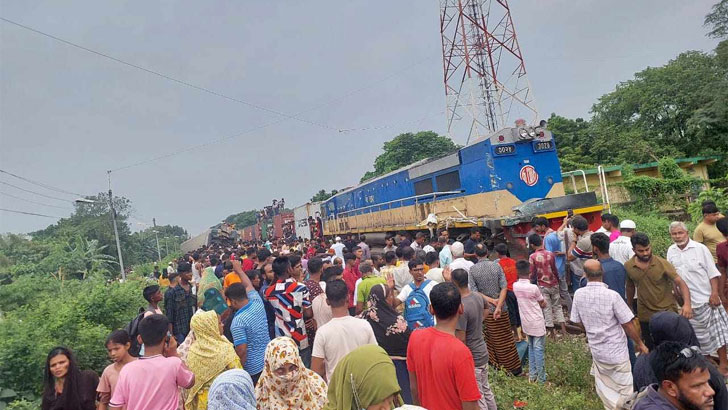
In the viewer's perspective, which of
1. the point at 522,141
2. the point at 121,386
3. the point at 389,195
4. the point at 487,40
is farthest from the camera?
the point at 487,40

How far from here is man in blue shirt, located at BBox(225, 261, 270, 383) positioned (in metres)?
3.80

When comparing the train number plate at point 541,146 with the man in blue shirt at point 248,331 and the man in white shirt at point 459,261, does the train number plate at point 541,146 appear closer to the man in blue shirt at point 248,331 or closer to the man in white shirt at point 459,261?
the man in white shirt at point 459,261

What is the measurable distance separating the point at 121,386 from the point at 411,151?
44281 millimetres

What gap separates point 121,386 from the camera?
9.45ft

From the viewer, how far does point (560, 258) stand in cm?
692

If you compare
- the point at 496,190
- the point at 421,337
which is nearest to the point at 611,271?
the point at 421,337

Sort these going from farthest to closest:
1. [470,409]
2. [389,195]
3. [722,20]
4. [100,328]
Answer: [722,20] → [389,195] → [100,328] → [470,409]

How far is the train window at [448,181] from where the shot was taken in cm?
1295

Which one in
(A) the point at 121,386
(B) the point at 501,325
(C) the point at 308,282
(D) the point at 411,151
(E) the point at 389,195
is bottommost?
(B) the point at 501,325

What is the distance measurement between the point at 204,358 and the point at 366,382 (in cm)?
145

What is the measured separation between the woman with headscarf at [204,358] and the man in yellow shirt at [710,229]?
5.47 m

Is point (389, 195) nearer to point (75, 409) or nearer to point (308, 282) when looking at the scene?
point (308, 282)

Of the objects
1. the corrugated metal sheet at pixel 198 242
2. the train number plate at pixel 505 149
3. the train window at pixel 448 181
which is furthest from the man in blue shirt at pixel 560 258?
the corrugated metal sheet at pixel 198 242

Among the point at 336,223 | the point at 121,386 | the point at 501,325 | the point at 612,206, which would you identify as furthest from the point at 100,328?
the point at 336,223
